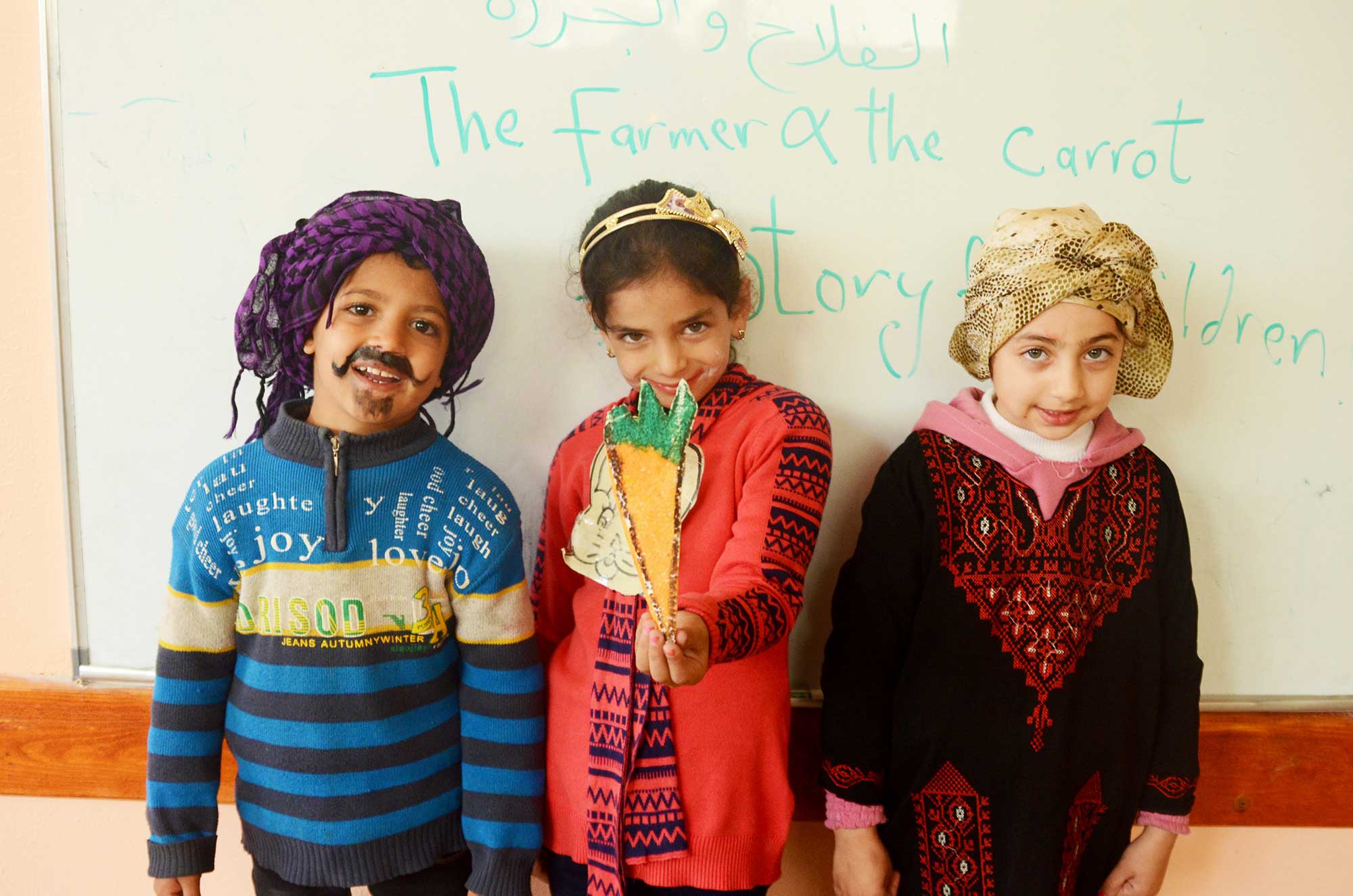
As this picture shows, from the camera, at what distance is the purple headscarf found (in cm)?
90

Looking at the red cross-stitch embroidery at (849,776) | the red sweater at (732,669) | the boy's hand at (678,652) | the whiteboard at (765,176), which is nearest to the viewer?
the boy's hand at (678,652)

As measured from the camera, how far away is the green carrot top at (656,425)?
2.38 feet

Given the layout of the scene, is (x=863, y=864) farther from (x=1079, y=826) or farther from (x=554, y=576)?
(x=554, y=576)

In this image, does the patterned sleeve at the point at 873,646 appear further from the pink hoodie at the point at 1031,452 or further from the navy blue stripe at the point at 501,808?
the navy blue stripe at the point at 501,808

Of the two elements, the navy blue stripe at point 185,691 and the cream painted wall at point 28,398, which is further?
the cream painted wall at point 28,398

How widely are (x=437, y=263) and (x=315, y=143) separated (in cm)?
33

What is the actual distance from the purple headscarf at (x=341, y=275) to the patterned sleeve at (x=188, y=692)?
0.52 feet

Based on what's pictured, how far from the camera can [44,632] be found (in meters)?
1.17

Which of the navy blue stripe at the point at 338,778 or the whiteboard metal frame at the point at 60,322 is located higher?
the whiteboard metal frame at the point at 60,322

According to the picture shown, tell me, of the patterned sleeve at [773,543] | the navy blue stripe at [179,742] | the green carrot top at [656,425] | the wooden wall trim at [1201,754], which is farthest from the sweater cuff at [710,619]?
the wooden wall trim at [1201,754]

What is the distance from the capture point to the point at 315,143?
3.59 feet

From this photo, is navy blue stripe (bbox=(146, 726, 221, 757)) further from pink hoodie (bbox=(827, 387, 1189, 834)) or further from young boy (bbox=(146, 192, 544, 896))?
pink hoodie (bbox=(827, 387, 1189, 834))

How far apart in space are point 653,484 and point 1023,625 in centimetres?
48

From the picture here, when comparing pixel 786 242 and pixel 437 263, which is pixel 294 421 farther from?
pixel 786 242
